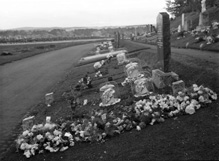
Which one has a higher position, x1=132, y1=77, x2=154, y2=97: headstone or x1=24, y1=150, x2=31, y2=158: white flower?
x1=132, y1=77, x2=154, y2=97: headstone

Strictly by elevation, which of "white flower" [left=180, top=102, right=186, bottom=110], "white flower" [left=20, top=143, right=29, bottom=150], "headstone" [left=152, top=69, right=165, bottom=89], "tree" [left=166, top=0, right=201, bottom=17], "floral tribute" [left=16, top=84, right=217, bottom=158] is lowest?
"white flower" [left=20, top=143, right=29, bottom=150]

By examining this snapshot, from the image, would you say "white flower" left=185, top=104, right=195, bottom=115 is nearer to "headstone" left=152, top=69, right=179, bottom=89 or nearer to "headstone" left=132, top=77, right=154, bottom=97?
"headstone" left=132, top=77, right=154, bottom=97

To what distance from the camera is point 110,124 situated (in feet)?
19.6

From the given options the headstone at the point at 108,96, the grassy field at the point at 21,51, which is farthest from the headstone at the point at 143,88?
the grassy field at the point at 21,51

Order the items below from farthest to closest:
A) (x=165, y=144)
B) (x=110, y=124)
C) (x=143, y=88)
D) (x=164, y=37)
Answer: (x=164, y=37) < (x=143, y=88) < (x=110, y=124) < (x=165, y=144)

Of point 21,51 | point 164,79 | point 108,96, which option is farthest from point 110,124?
point 21,51

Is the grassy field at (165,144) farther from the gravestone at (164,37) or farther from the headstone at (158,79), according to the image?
the gravestone at (164,37)

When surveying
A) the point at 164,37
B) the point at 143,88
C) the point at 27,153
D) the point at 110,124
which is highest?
the point at 164,37

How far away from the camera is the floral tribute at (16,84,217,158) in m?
5.63

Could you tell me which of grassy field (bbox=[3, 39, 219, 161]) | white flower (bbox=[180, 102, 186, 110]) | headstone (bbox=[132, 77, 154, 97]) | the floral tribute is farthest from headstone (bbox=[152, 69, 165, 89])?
white flower (bbox=[180, 102, 186, 110])

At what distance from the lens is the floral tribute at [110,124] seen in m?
5.63

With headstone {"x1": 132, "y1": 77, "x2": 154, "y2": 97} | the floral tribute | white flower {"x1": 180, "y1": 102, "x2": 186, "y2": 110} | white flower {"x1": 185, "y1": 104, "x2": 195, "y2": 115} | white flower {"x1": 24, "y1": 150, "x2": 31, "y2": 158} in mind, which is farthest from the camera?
headstone {"x1": 132, "y1": 77, "x2": 154, "y2": 97}

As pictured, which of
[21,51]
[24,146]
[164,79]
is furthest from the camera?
[21,51]

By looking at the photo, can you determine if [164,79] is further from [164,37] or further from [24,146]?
[24,146]
